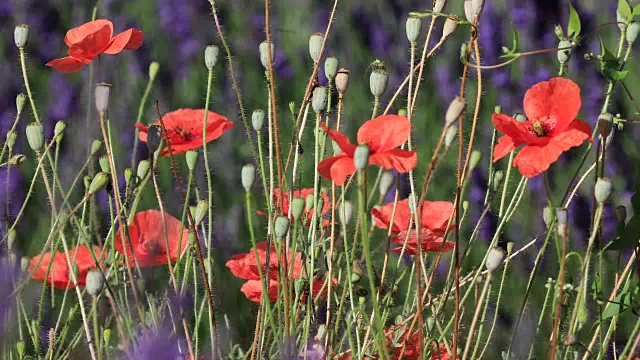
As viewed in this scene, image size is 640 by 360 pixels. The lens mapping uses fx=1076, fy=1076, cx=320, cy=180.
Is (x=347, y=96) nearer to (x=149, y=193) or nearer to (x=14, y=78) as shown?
(x=149, y=193)

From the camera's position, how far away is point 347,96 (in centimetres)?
245

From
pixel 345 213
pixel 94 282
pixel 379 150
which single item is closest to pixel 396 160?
pixel 379 150

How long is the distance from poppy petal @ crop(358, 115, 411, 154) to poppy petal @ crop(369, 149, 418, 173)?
0.01 metres

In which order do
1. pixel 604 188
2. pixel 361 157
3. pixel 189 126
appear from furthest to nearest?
pixel 189 126 → pixel 604 188 → pixel 361 157

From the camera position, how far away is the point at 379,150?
945 mm

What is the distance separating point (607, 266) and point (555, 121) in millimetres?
1283

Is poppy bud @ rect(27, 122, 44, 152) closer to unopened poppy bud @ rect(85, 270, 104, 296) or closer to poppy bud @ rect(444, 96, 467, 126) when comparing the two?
unopened poppy bud @ rect(85, 270, 104, 296)

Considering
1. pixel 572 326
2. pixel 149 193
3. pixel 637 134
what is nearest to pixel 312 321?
pixel 572 326

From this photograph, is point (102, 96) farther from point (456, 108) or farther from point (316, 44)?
point (456, 108)

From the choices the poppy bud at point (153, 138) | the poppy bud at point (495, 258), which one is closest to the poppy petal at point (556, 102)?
the poppy bud at point (495, 258)

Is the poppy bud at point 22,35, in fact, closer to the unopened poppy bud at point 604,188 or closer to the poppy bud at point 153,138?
the poppy bud at point 153,138

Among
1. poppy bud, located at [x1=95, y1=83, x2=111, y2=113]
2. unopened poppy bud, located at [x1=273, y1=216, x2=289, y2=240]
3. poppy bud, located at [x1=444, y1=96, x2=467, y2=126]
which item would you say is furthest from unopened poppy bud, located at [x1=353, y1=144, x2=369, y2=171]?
poppy bud, located at [x1=95, y1=83, x2=111, y2=113]

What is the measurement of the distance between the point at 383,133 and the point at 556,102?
167 millimetres

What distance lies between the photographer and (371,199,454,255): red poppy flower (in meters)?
1.17
